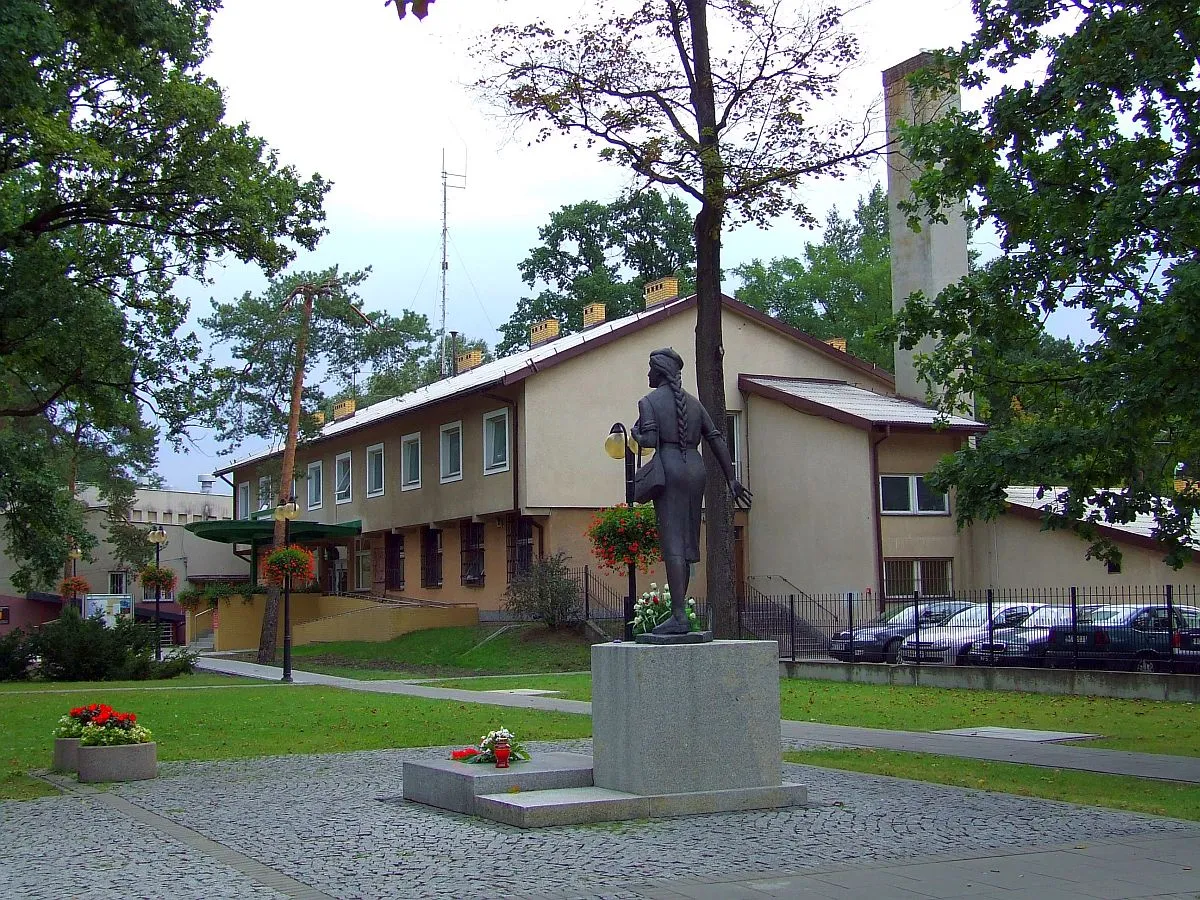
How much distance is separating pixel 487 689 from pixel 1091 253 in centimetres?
1554

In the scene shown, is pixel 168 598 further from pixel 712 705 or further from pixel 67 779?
pixel 712 705

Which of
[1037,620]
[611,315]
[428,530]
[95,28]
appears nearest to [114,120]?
[95,28]

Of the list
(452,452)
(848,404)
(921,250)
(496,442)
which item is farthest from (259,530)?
(921,250)

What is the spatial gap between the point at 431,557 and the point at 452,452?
408 cm

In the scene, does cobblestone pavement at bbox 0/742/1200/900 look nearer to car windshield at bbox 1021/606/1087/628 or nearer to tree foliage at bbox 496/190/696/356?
car windshield at bbox 1021/606/1087/628

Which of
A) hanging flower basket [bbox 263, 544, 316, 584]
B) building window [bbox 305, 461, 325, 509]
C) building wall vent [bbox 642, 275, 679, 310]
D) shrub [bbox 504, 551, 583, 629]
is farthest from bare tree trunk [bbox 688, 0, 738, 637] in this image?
building window [bbox 305, 461, 325, 509]

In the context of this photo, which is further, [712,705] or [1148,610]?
[1148,610]

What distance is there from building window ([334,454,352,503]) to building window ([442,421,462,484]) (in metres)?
8.06

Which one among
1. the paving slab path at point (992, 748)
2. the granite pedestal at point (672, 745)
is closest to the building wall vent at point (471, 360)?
the paving slab path at point (992, 748)

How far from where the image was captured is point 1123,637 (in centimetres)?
2161

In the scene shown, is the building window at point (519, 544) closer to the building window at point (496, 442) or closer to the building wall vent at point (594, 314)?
the building window at point (496, 442)

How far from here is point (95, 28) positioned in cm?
1822

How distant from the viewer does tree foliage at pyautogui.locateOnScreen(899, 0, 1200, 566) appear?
42.7 ft

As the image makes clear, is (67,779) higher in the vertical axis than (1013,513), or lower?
lower
